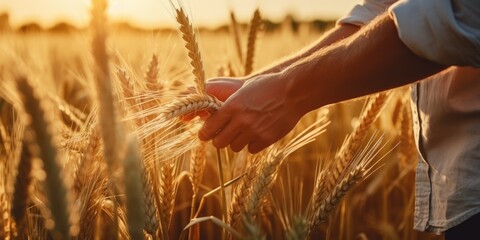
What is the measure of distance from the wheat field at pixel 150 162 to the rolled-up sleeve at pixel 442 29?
0.36m

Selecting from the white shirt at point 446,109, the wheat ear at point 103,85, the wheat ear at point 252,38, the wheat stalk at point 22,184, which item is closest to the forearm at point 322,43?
the white shirt at point 446,109

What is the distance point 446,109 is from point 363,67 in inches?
13.8

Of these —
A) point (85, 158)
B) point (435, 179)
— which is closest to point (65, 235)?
point (85, 158)

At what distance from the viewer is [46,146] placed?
846 millimetres

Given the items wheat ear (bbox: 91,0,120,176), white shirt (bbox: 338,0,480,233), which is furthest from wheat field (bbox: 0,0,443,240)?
white shirt (bbox: 338,0,480,233)

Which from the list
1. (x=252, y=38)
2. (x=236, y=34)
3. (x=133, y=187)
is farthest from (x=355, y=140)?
(x=236, y=34)

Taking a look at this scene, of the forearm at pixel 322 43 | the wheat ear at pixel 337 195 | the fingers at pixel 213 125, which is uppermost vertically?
the forearm at pixel 322 43

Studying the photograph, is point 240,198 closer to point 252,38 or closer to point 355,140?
point 355,140

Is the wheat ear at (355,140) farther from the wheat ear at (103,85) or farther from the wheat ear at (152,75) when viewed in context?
the wheat ear at (103,85)

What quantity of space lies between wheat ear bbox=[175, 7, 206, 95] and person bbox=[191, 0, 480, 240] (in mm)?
92

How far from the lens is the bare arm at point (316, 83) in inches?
51.6

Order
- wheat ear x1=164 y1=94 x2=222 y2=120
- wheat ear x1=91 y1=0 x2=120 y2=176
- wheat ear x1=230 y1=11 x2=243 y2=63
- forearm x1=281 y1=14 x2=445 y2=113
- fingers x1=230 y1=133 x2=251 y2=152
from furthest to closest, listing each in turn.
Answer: wheat ear x1=230 y1=11 x2=243 y2=63, fingers x1=230 y1=133 x2=251 y2=152, wheat ear x1=164 y1=94 x2=222 y2=120, forearm x1=281 y1=14 x2=445 y2=113, wheat ear x1=91 y1=0 x2=120 y2=176

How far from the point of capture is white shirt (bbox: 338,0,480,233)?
47.8 inches

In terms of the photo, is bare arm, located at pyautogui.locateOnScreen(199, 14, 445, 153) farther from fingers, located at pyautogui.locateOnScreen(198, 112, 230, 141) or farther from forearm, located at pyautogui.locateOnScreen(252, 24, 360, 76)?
forearm, located at pyautogui.locateOnScreen(252, 24, 360, 76)
